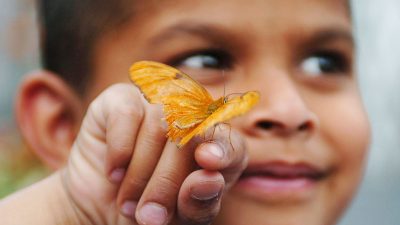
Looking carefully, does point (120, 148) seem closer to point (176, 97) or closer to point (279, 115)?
point (176, 97)

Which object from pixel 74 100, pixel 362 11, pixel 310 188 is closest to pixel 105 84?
pixel 74 100

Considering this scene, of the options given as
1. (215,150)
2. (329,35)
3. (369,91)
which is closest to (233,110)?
(215,150)

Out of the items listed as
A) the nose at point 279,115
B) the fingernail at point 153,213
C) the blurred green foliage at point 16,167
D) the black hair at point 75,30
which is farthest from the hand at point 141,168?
the blurred green foliage at point 16,167

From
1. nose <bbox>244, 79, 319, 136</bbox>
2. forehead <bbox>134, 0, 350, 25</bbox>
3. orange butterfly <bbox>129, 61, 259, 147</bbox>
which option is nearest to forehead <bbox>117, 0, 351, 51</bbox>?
forehead <bbox>134, 0, 350, 25</bbox>

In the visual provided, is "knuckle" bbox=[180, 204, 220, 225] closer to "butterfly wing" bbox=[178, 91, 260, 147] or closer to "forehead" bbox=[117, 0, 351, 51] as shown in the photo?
"butterfly wing" bbox=[178, 91, 260, 147]

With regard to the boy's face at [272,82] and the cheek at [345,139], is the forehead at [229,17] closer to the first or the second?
the boy's face at [272,82]

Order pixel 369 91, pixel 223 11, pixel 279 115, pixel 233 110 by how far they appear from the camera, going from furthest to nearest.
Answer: pixel 369 91
pixel 223 11
pixel 279 115
pixel 233 110
